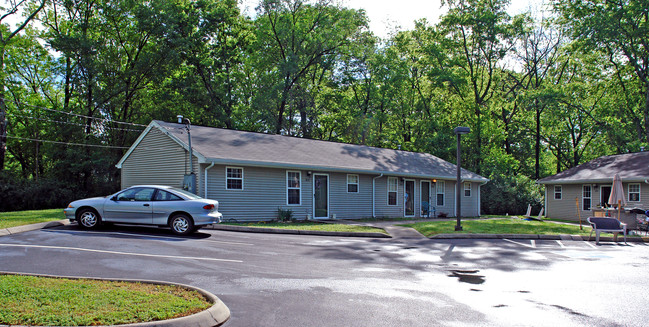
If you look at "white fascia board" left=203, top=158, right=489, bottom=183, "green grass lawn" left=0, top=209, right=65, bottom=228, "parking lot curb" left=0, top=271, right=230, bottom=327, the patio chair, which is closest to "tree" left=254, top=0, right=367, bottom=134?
"white fascia board" left=203, top=158, right=489, bottom=183

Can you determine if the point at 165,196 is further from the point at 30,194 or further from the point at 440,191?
the point at 30,194

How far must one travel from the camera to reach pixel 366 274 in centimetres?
836

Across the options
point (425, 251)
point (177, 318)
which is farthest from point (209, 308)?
point (425, 251)

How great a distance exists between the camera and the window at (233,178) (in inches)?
719

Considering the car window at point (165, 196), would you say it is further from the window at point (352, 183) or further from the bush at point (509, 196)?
the bush at point (509, 196)

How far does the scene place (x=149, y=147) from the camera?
20297mm

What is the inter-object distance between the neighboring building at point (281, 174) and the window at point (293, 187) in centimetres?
5

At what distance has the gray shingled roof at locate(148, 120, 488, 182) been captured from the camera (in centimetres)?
1864

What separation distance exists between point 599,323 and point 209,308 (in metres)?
4.66

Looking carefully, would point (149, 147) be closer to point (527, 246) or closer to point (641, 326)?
point (527, 246)

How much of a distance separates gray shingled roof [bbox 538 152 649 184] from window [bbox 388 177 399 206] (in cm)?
1222

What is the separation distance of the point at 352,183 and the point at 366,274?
48.5 feet

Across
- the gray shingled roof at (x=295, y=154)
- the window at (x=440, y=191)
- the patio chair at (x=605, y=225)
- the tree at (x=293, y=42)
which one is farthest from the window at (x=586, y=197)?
the tree at (x=293, y=42)

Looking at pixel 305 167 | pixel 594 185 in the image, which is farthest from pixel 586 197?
pixel 305 167
